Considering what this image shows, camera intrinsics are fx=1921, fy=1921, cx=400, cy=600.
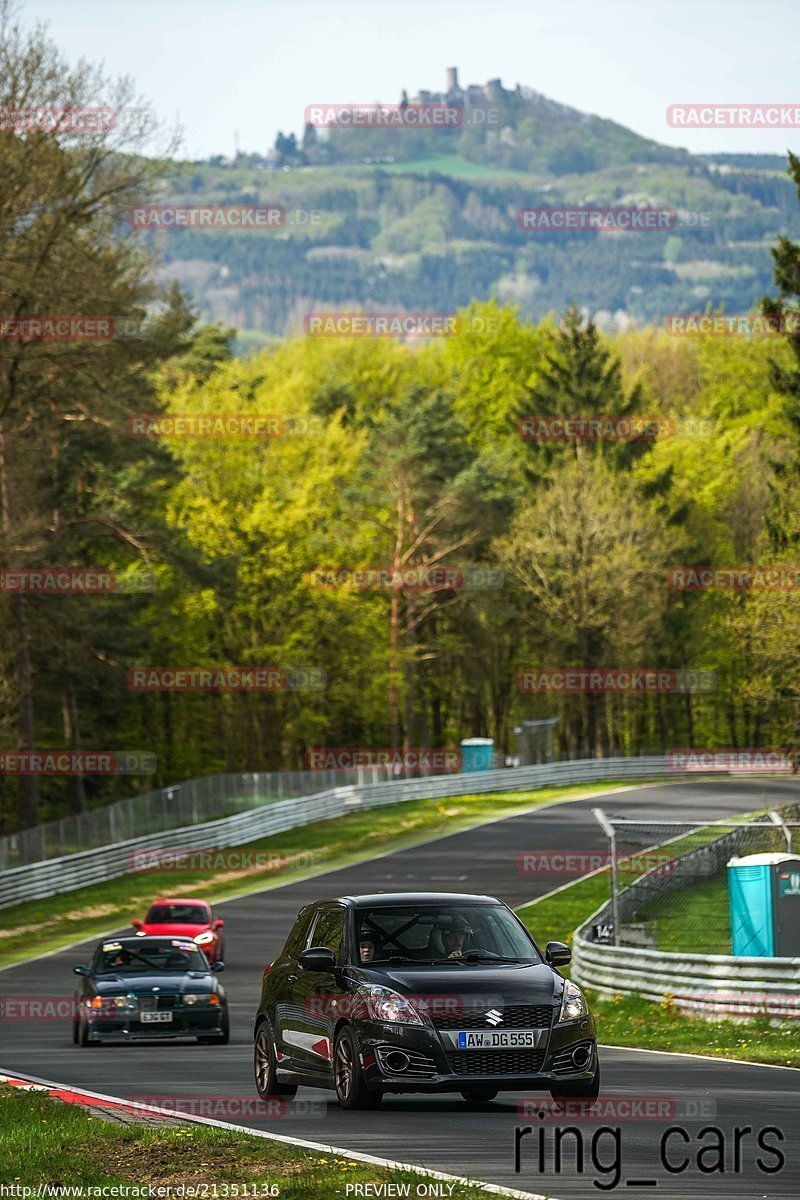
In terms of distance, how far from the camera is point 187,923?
33.7 m

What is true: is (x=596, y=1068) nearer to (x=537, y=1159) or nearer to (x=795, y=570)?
(x=537, y=1159)

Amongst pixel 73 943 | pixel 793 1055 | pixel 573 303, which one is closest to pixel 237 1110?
pixel 793 1055

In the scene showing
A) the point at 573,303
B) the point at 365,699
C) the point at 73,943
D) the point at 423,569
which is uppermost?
the point at 573,303

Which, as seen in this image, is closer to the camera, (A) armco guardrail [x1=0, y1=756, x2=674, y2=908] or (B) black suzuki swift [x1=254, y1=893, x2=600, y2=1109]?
(B) black suzuki swift [x1=254, y1=893, x2=600, y2=1109]

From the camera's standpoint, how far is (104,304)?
1673 inches

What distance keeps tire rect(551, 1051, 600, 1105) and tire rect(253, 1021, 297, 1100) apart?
239 cm

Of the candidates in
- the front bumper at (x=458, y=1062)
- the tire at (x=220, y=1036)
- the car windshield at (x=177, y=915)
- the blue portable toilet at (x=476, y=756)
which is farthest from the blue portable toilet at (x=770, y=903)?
the blue portable toilet at (x=476, y=756)

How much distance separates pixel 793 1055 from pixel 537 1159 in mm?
7768

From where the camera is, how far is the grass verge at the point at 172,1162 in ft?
31.8

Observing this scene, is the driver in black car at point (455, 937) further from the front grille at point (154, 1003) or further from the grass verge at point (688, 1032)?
the front grille at point (154, 1003)

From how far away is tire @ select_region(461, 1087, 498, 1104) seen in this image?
A: 12.5 m

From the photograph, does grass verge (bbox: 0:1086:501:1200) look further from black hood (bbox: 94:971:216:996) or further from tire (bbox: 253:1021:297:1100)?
black hood (bbox: 94:971:216:996)

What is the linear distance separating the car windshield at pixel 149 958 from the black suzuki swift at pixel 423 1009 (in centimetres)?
857

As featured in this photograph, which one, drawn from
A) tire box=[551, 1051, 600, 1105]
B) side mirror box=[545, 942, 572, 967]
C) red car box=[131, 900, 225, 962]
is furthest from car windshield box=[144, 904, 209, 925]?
tire box=[551, 1051, 600, 1105]
